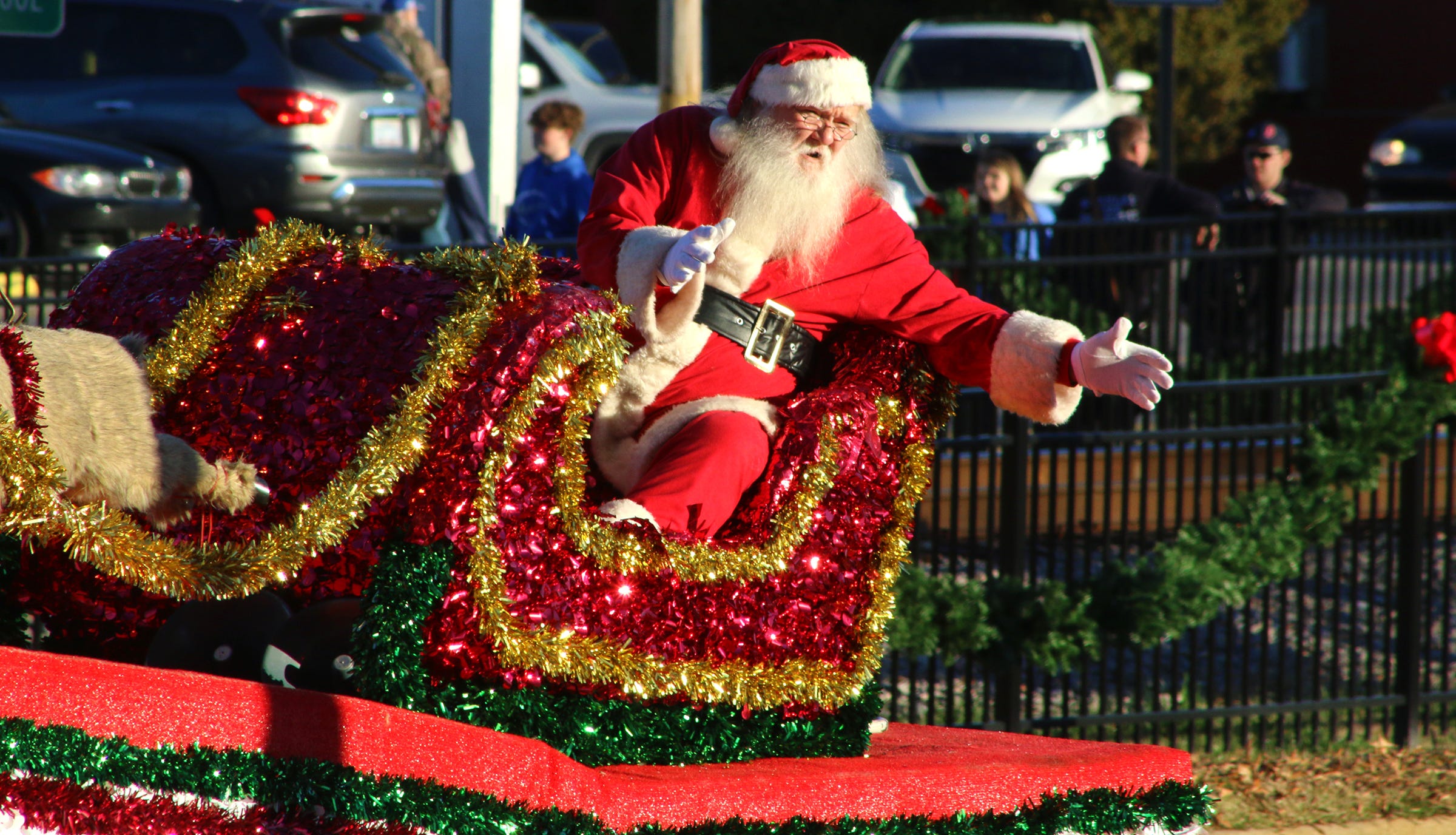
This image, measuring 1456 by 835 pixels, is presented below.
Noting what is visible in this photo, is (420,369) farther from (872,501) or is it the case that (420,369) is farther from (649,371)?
(872,501)

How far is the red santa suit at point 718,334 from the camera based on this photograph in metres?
3.20

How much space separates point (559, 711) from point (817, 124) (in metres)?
1.37

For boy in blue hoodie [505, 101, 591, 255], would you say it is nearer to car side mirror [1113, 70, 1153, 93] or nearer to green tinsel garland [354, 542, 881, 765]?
green tinsel garland [354, 542, 881, 765]

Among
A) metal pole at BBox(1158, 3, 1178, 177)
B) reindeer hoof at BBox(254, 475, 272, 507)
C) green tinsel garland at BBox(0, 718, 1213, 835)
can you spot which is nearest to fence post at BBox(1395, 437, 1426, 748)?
green tinsel garland at BBox(0, 718, 1213, 835)

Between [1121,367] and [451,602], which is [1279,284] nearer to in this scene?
[1121,367]

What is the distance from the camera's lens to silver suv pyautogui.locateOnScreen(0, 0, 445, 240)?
1047 cm

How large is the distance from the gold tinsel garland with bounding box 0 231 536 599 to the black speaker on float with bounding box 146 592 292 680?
152mm

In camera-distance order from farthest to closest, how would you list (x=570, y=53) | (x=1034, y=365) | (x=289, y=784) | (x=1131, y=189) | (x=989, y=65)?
(x=570, y=53) → (x=989, y=65) → (x=1131, y=189) → (x=1034, y=365) → (x=289, y=784)

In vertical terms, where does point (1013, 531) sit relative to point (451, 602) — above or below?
below

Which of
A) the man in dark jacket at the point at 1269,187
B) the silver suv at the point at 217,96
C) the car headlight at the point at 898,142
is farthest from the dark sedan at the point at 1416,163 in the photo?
the silver suv at the point at 217,96

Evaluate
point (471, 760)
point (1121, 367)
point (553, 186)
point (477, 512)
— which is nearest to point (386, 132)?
point (553, 186)

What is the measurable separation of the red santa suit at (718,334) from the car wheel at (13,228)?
684 cm

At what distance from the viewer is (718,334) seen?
3.41 m

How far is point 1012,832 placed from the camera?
3088mm
